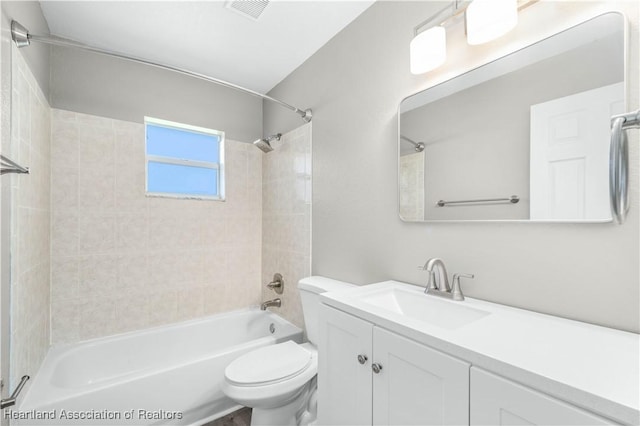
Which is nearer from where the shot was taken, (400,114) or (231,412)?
(400,114)

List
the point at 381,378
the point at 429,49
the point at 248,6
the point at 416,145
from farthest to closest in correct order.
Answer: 1. the point at 248,6
2. the point at 416,145
3. the point at 429,49
4. the point at 381,378

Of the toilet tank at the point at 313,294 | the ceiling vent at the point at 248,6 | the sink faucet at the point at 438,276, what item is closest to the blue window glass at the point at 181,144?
the ceiling vent at the point at 248,6

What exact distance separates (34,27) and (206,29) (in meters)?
0.89

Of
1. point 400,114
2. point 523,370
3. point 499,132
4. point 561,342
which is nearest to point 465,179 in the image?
point 499,132

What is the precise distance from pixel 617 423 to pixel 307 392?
1.55m

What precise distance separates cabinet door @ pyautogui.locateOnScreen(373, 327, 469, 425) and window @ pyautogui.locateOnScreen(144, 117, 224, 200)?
204 cm

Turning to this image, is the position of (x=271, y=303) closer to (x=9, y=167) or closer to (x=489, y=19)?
(x=9, y=167)

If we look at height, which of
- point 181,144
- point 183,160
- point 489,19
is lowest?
point 183,160

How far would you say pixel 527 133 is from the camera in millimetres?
1025

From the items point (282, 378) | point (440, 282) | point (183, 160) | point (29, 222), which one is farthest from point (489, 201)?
point (183, 160)

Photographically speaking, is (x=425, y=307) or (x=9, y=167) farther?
(x=425, y=307)

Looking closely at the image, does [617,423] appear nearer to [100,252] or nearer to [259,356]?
[259,356]

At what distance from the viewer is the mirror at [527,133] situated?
874 millimetres

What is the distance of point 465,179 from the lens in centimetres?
121
